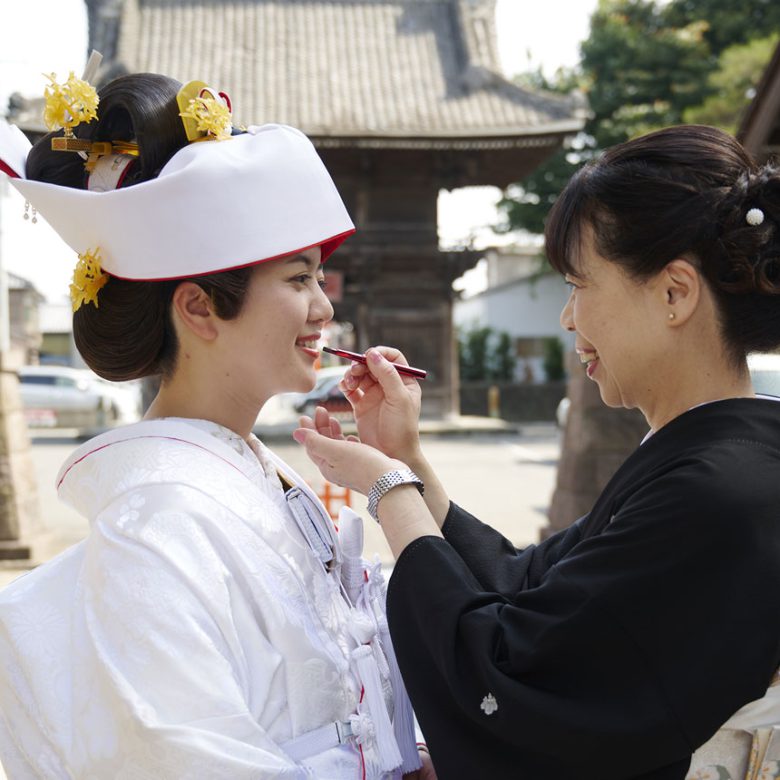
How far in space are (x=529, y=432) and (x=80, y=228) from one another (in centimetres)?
1828

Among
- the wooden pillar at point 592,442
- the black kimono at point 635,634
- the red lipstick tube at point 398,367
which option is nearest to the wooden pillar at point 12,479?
the wooden pillar at point 592,442

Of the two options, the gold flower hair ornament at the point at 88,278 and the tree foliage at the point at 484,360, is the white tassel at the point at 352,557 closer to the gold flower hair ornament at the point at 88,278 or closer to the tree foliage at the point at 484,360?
the gold flower hair ornament at the point at 88,278

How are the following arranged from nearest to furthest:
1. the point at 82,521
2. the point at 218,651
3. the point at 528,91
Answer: the point at 218,651, the point at 82,521, the point at 528,91

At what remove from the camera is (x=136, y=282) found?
1546 mm

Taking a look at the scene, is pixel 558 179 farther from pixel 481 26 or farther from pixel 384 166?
pixel 384 166

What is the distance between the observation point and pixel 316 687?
1.40 m

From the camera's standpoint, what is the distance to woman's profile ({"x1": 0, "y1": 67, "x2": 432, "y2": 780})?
1246 millimetres

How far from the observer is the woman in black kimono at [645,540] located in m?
1.24

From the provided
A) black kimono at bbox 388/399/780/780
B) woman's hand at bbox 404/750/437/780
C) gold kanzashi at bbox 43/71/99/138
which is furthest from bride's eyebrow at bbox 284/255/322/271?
woman's hand at bbox 404/750/437/780

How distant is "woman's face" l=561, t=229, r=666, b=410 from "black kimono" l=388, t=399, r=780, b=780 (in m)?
0.14

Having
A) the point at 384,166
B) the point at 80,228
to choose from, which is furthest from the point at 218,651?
the point at 384,166

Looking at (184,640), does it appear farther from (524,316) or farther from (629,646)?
(524,316)

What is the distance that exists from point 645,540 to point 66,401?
706 inches

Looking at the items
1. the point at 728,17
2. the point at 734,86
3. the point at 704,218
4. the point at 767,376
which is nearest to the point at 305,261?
the point at 704,218
